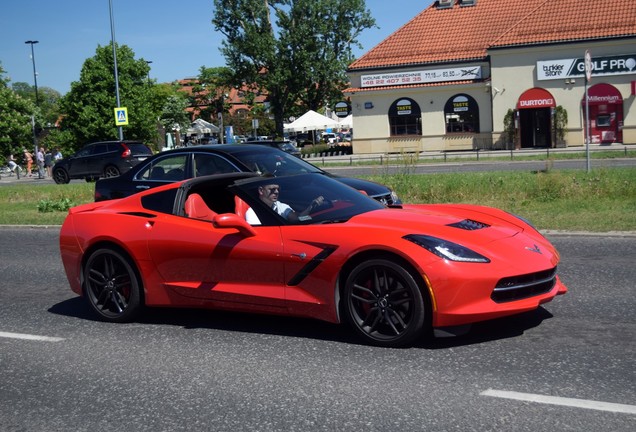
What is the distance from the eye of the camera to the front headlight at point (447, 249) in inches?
231

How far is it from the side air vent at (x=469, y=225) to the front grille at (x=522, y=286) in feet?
2.10

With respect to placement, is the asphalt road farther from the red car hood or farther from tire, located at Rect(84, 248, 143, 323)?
the red car hood

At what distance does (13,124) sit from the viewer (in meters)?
57.6

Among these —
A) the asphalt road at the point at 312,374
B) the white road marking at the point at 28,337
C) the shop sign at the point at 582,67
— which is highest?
the shop sign at the point at 582,67

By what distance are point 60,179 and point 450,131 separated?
24024 millimetres

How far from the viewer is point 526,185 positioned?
54.3 feet

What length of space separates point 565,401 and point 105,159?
97.7ft

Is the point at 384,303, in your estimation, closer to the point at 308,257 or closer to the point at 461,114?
the point at 308,257

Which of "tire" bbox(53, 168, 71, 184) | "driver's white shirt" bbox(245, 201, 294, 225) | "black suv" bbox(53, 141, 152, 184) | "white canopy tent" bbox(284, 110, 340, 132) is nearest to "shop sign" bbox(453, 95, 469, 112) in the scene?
"white canopy tent" bbox(284, 110, 340, 132)

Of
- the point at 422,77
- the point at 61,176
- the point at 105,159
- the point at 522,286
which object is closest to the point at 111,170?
the point at 105,159

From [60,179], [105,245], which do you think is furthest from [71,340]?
[60,179]

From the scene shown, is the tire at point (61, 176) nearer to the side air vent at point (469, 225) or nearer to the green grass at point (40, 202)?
the green grass at point (40, 202)

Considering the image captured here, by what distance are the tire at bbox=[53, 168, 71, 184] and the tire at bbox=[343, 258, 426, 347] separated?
30.4 meters

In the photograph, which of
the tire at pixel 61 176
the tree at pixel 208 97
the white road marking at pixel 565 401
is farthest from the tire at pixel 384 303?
the tree at pixel 208 97
